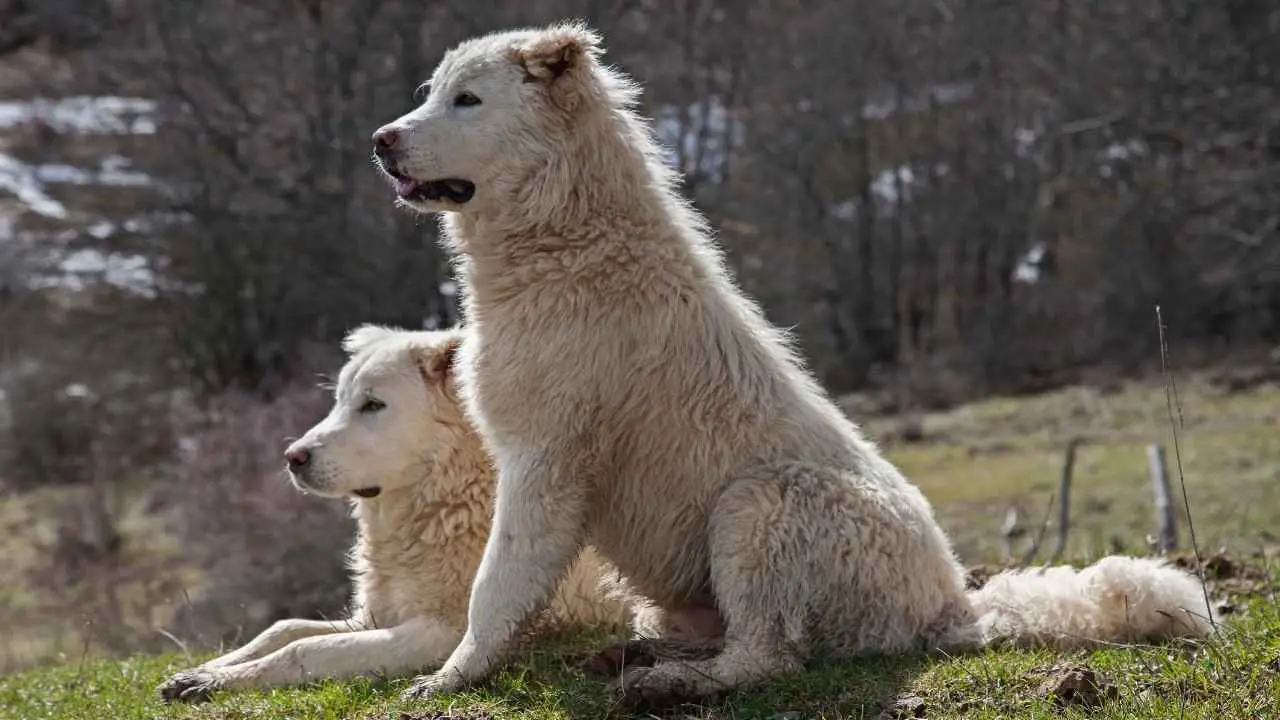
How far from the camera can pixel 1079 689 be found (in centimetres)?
488

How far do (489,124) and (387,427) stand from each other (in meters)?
1.80

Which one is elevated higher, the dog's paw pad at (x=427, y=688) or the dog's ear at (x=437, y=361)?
the dog's ear at (x=437, y=361)

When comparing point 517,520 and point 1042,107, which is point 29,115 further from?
point 517,520

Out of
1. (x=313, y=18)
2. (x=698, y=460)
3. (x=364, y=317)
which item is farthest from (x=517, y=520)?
(x=313, y=18)

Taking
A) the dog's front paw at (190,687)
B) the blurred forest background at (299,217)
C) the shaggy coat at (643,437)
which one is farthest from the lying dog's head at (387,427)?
the blurred forest background at (299,217)

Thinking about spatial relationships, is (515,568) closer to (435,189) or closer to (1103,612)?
(435,189)

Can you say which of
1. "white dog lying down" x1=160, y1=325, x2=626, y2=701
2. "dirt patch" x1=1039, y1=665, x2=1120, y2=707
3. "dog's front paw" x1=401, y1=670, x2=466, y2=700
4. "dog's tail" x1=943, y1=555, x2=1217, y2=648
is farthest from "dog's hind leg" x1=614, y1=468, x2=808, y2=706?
"white dog lying down" x1=160, y1=325, x2=626, y2=701

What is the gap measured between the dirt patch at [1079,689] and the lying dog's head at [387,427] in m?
3.26

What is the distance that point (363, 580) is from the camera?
7.05 metres

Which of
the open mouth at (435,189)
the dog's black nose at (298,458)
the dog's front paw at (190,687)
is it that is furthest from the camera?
the dog's black nose at (298,458)

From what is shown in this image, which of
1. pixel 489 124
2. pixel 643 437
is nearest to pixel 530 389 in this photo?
pixel 643 437

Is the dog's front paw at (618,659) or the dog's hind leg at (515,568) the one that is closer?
the dog's hind leg at (515,568)

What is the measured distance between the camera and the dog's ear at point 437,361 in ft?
22.4

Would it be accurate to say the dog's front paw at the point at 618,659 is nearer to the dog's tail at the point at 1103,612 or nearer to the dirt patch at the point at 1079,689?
the dog's tail at the point at 1103,612
